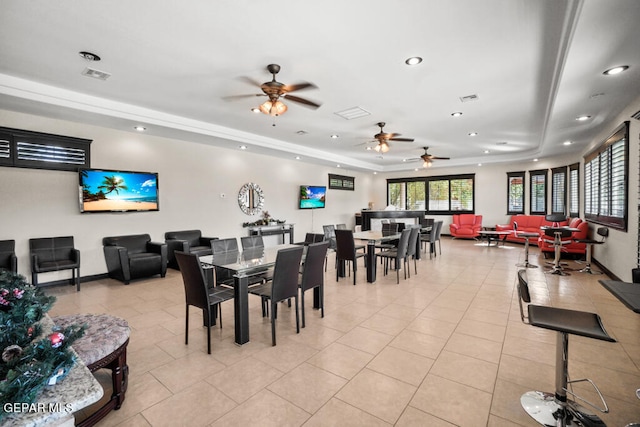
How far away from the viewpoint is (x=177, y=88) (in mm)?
4137

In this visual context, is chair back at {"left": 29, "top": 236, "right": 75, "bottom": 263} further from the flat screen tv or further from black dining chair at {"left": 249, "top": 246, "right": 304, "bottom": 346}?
black dining chair at {"left": 249, "top": 246, "right": 304, "bottom": 346}

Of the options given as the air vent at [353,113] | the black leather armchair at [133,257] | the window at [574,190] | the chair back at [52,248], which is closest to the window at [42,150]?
the chair back at [52,248]

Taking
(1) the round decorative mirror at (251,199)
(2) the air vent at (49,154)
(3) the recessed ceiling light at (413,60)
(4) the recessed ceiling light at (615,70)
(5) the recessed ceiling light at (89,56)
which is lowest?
(1) the round decorative mirror at (251,199)

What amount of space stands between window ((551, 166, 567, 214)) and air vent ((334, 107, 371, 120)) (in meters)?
7.33

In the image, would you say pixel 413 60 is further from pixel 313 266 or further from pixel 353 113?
pixel 313 266

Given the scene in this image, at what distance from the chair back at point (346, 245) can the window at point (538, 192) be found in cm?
807

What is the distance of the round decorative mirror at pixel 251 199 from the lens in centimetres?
777

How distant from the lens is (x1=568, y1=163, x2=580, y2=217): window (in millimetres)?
7844

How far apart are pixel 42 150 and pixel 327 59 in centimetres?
484

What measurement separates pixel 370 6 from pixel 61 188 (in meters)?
5.62

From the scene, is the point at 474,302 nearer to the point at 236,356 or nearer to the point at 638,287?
the point at 638,287

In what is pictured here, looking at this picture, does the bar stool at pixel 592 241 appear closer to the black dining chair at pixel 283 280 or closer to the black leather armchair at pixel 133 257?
the black dining chair at pixel 283 280

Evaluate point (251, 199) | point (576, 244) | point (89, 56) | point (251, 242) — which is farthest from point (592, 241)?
point (89, 56)

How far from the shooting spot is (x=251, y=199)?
802 cm
